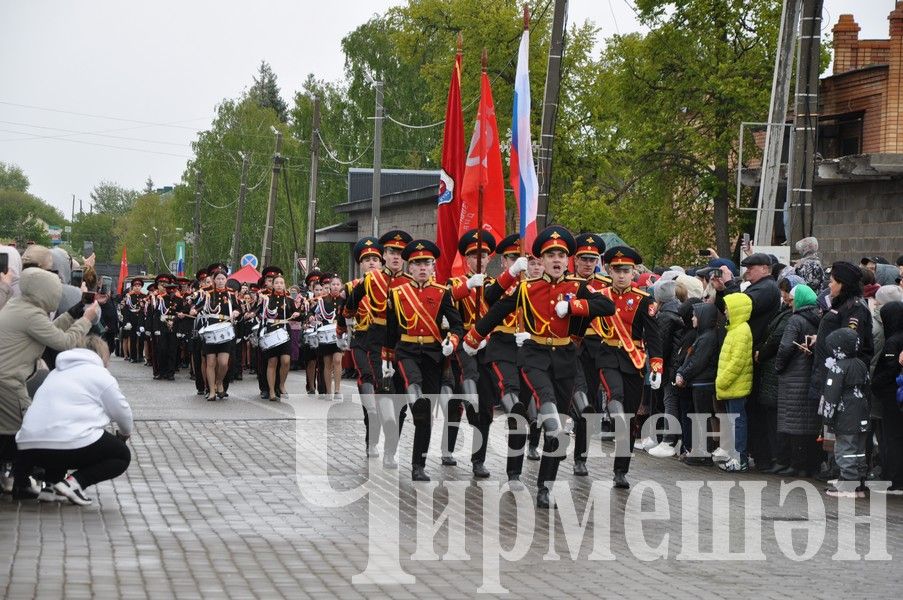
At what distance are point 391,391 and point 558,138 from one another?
123ft

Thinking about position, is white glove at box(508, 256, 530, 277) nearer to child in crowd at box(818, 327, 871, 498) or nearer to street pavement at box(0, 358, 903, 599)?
street pavement at box(0, 358, 903, 599)

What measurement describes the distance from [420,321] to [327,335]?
1000cm

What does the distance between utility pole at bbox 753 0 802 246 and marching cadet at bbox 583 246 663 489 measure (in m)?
7.30

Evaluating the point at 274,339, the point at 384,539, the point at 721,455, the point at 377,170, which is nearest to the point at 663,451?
the point at 721,455

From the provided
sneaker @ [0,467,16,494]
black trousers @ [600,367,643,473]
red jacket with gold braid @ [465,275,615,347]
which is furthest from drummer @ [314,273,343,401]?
sneaker @ [0,467,16,494]

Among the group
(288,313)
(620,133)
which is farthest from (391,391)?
(620,133)

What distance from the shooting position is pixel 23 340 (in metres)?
11.0

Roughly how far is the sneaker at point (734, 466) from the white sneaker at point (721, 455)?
75 millimetres

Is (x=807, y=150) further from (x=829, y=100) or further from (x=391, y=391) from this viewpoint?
(x=829, y=100)

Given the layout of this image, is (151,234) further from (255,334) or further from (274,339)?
(274,339)

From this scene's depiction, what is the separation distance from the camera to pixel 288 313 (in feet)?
79.3

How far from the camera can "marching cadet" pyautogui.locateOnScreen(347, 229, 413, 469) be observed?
13953 millimetres

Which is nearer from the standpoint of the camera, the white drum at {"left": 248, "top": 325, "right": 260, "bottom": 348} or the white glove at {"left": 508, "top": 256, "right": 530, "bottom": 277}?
the white glove at {"left": 508, "top": 256, "right": 530, "bottom": 277}

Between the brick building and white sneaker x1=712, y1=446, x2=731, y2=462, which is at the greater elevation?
the brick building
